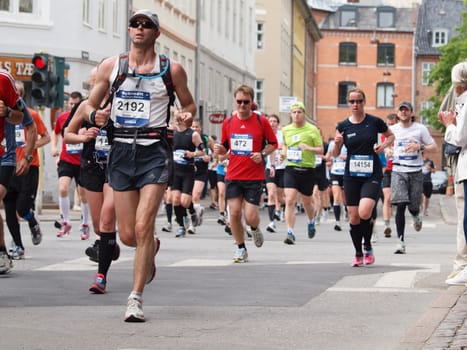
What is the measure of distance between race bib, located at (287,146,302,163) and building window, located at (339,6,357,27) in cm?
10082

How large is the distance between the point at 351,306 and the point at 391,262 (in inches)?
195

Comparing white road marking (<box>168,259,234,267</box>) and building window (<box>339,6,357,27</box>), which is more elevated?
building window (<box>339,6,357,27</box>)

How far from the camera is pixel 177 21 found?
49.0 metres

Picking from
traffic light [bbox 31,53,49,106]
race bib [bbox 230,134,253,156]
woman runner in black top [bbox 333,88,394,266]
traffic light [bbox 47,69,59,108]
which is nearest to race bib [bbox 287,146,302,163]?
race bib [bbox 230,134,253,156]

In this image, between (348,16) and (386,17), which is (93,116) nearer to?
(386,17)

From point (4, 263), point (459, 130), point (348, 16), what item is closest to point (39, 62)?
point (4, 263)

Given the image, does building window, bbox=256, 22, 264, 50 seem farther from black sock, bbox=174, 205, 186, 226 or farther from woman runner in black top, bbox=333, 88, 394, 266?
woman runner in black top, bbox=333, 88, 394, 266

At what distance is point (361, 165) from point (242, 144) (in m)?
1.81

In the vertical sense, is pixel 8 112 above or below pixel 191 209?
above

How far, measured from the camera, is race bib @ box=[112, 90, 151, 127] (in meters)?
9.41

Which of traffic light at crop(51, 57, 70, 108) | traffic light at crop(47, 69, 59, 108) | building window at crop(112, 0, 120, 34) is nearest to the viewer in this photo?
traffic light at crop(47, 69, 59, 108)

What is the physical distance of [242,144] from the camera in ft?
50.2

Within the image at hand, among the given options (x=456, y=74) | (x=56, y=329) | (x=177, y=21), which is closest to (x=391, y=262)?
(x=456, y=74)

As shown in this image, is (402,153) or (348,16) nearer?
(402,153)
